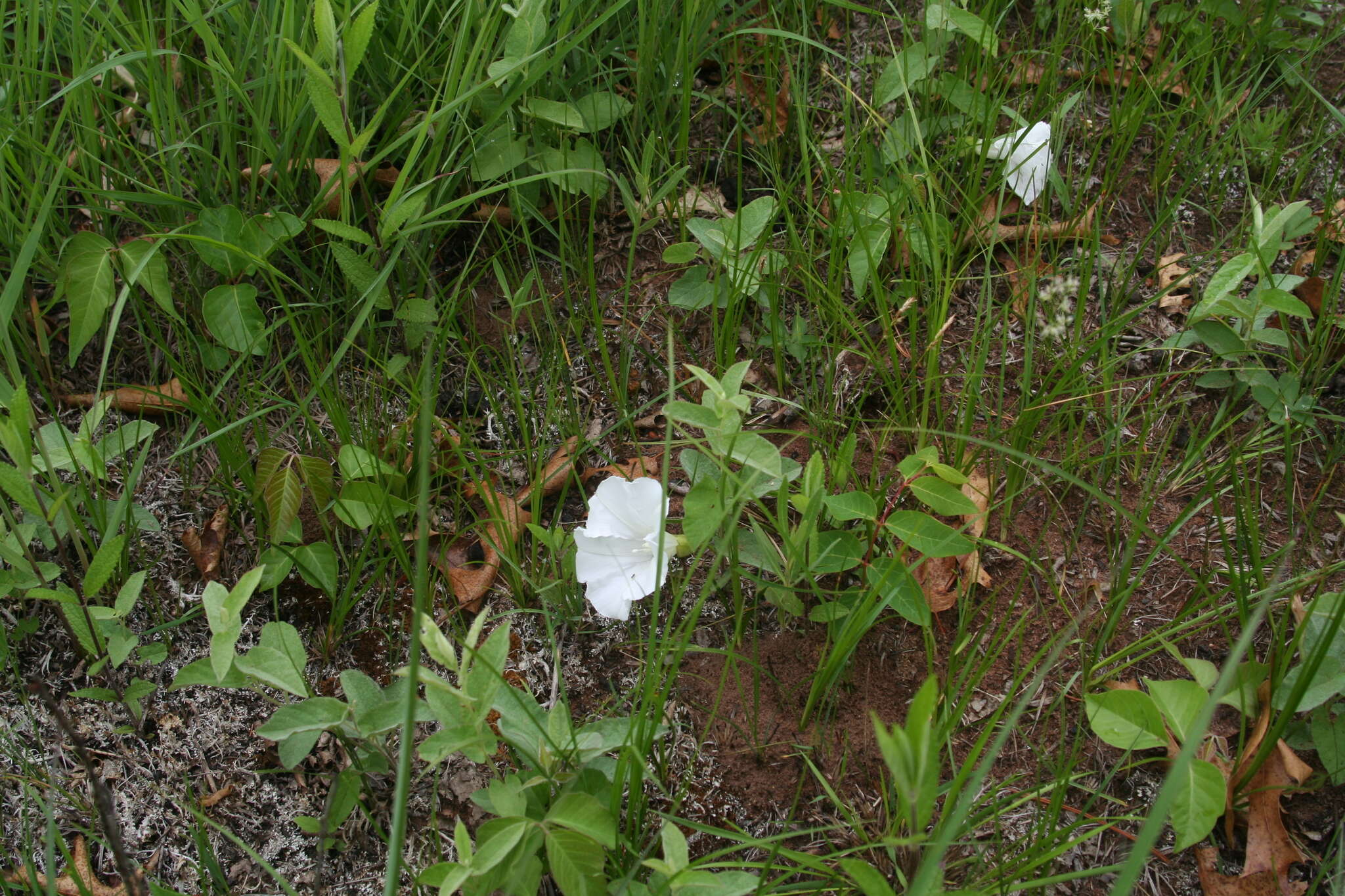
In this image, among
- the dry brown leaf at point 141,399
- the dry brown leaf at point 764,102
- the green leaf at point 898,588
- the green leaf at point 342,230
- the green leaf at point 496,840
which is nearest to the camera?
the green leaf at point 496,840

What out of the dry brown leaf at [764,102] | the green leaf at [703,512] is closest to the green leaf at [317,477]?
the green leaf at [703,512]

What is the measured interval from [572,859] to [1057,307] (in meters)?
1.28

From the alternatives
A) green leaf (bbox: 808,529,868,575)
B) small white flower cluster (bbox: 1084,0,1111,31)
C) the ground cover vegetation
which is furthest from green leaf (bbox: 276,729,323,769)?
small white flower cluster (bbox: 1084,0,1111,31)

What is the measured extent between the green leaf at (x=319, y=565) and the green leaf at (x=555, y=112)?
0.89 metres

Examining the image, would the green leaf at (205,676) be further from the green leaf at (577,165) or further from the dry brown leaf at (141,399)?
the green leaf at (577,165)

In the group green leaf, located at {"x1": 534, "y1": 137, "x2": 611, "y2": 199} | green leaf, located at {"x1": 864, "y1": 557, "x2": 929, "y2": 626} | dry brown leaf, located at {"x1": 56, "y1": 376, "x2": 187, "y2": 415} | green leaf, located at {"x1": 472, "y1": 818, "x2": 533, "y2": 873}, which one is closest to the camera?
green leaf, located at {"x1": 472, "y1": 818, "x2": 533, "y2": 873}

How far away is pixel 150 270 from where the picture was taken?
1745 mm

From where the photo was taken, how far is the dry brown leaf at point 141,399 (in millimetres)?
1817

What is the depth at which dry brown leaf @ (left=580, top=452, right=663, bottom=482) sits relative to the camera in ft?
5.79

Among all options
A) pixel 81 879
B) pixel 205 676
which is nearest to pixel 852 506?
pixel 205 676

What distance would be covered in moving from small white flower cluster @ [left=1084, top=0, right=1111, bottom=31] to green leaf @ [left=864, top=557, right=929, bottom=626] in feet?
4.17

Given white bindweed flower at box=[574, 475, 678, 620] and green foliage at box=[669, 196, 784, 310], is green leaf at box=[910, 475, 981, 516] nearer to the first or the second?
white bindweed flower at box=[574, 475, 678, 620]

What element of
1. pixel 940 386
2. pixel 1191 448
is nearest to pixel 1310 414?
pixel 1191 448

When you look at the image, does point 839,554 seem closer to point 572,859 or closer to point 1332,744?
point 572,859
